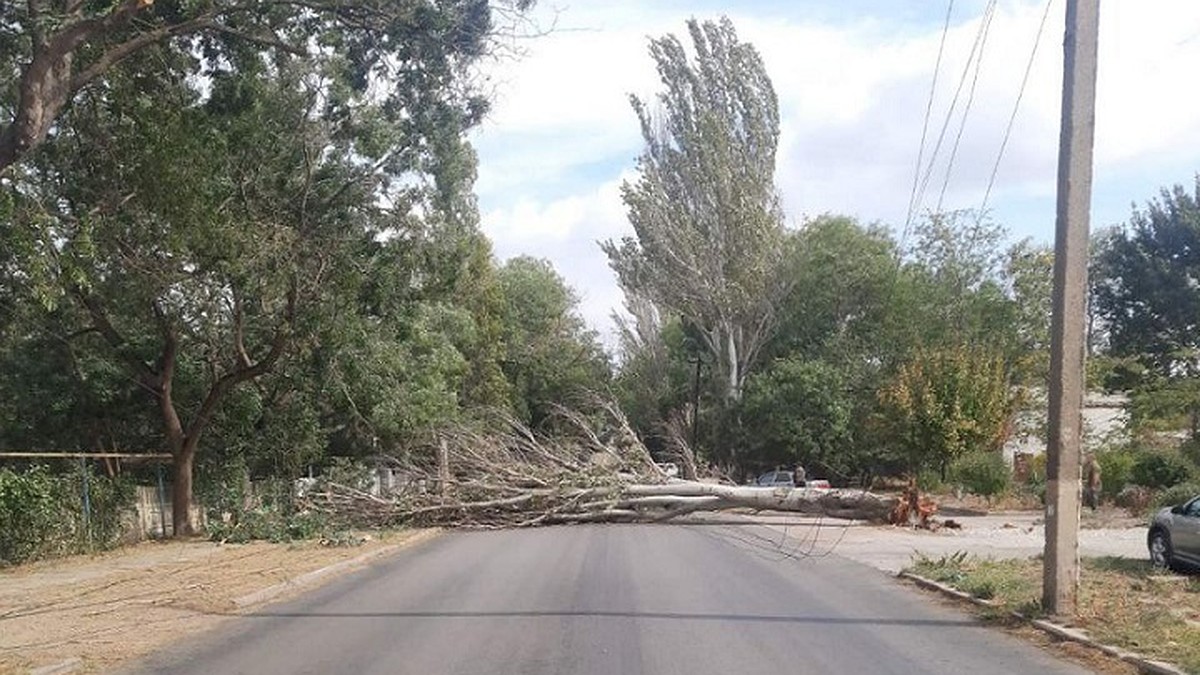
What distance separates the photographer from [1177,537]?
671 inches

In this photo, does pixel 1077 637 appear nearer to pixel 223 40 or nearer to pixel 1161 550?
pixel 1161 550

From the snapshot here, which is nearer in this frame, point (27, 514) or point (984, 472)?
point (27, 514)

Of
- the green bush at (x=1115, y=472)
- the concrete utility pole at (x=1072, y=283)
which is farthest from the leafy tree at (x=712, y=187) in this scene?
the concrete utility pole at (x=1072, y=283)

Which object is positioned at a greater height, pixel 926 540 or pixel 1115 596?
pixel 1115 596

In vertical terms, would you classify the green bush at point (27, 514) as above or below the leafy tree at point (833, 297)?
below

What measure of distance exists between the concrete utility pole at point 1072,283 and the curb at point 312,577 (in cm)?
958

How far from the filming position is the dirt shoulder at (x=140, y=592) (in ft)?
39.2

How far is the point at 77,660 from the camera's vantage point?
11.0 m

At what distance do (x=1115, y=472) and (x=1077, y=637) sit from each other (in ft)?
85.0

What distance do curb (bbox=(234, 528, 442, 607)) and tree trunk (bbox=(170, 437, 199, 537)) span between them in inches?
237

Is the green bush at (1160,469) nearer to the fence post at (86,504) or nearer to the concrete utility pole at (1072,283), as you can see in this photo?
the concrete utility pole at (1072,283)

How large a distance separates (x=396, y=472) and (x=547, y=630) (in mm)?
19567

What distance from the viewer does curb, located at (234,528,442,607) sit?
51.9 feet

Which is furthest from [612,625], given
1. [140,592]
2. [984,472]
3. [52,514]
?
[984,472]
